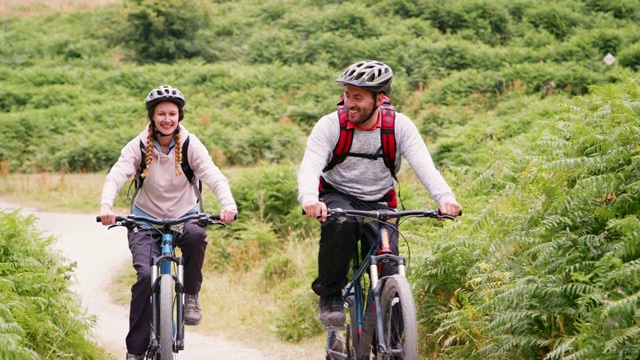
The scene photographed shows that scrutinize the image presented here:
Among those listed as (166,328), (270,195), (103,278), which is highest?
(166,328)

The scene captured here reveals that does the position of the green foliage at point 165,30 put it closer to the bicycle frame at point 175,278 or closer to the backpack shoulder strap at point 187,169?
the backpack shoulder strap at point 187,169

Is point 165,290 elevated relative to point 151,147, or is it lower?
lower

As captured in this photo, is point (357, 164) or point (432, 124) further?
point (432, 124)

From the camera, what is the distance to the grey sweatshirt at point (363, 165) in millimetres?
5852

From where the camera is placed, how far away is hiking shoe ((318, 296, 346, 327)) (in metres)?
6.38

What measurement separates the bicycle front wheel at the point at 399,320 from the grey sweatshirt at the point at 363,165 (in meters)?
0.72

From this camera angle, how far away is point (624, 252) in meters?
5.04

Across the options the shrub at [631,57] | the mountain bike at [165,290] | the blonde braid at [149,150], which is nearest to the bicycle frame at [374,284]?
the mountain bike at [165,290]

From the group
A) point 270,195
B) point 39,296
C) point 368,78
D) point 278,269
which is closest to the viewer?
point 368,78

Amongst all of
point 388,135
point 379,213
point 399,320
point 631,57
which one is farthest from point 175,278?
point 631,57

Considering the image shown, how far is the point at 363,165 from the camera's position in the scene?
614 cm

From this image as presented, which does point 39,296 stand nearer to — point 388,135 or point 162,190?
point 162,190

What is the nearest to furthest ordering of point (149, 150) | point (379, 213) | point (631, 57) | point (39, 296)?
point (379, 213) < point (149, 150) < point (39, 296) < point (631, 57)

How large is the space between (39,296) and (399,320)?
3129 mm
